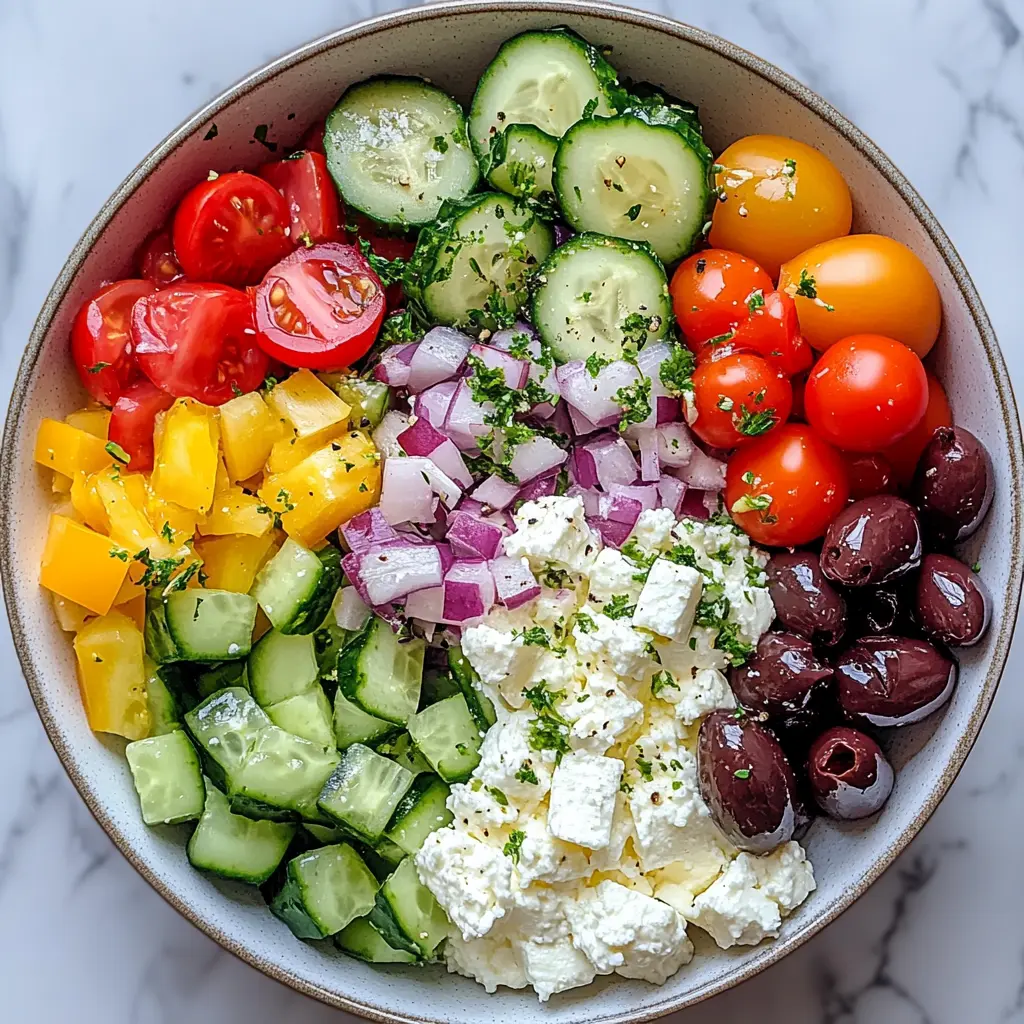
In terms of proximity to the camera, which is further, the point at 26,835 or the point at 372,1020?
the point at 26,835

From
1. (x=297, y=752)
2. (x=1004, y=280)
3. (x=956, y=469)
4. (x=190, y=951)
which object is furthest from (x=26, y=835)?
(x=1004, y=280)

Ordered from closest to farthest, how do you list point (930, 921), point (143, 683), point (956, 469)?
point (956, 469)
point (143, 683)
point (930, 921)

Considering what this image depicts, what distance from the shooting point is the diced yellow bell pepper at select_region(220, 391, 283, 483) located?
210 cm

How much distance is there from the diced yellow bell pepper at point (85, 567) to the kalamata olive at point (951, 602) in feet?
4.45

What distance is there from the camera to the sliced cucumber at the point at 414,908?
2068mm

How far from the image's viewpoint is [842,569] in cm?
198

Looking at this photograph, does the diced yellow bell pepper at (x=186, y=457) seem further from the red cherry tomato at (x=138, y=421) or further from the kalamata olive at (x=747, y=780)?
the kalamata olive at (x=747, y=780)

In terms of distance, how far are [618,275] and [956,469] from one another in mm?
668

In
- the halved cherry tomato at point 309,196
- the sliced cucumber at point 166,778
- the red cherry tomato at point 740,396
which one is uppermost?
the red cherry tomato at point 740,396

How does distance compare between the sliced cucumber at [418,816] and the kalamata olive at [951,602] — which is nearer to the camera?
the kalamata olive at [951,602]

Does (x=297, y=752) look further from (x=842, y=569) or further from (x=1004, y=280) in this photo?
(x=1004, y=280)

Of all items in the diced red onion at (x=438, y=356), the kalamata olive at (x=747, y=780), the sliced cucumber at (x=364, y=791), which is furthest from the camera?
the diced red onion at (x=438, y=356)

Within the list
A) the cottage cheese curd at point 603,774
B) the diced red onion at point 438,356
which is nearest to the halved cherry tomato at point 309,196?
the diced red onion at point 438,356

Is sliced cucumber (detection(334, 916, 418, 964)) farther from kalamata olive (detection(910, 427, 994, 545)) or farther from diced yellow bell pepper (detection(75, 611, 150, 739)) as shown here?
kalamata olive (detection(910, 427, 994, 545))
